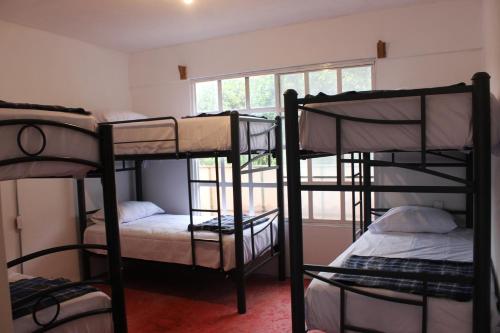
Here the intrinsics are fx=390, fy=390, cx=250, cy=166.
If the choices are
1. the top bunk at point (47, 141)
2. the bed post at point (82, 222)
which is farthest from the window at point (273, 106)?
the top bunk at point (47, 141)

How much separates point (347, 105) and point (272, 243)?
2464 millimetres

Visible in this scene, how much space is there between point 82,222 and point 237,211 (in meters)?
1.91

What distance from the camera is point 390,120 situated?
178 cm

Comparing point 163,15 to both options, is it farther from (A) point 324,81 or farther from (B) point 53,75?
(A) point 324,81

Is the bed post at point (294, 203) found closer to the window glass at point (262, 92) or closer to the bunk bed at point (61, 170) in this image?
the bunk bed at point (61, 170)

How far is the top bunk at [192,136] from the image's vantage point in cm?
335

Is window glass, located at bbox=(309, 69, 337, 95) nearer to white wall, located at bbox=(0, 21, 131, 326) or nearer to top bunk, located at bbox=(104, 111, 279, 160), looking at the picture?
top bunk, located at bbox=(104, 111, 279, 160)

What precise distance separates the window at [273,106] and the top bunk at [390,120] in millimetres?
2118

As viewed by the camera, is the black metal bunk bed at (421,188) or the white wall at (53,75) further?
the white wall at (53,75)

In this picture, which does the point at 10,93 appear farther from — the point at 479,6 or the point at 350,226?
the point at 479,6

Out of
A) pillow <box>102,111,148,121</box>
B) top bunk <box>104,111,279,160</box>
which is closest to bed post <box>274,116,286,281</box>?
top bunk <box>104,111,279,160</box>

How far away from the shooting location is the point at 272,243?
4.07m

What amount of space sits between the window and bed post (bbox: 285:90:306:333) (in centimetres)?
208

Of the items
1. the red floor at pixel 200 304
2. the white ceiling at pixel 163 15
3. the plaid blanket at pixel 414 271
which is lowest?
the red floor at pixel 200 304
